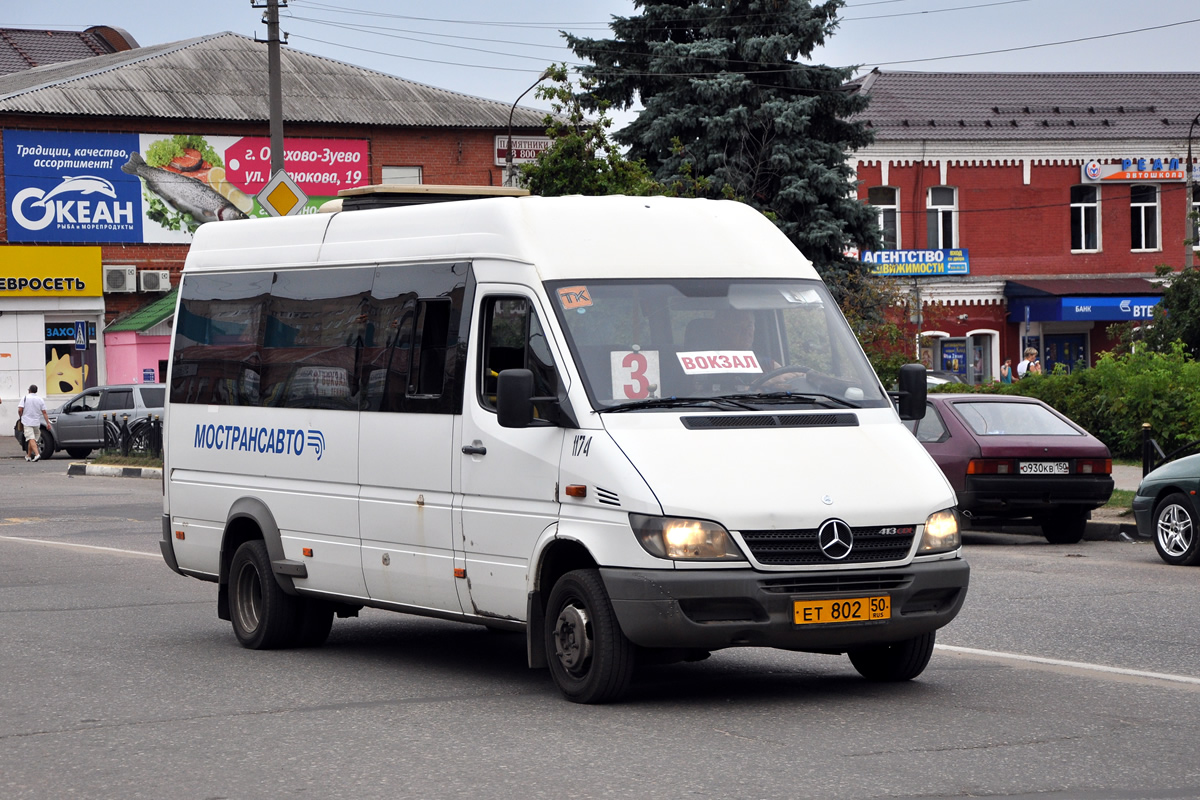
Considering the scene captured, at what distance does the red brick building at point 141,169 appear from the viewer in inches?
1854

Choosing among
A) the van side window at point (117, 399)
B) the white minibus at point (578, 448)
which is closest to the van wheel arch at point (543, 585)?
the white minibus at point (578, 448)

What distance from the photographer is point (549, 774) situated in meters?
6.41

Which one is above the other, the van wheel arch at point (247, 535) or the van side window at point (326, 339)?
the van side window at point (326, 339)

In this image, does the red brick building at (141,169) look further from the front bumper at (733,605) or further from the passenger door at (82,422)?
the front bumper at (733,605)

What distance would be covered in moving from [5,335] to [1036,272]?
30448 millimetres

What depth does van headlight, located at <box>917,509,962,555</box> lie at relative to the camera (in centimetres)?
786

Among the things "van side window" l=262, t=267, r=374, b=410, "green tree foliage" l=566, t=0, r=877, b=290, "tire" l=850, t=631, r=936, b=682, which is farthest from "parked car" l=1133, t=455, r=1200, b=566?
"green tree foliage" l=566, t=0, r=877, b=290

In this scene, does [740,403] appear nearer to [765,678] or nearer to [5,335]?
[765,678]

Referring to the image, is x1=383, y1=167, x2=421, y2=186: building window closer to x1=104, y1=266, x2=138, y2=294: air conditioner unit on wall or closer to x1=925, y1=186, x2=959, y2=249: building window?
x1=104, y1=266, x2=138, y2=294: air conditioner unit on wall

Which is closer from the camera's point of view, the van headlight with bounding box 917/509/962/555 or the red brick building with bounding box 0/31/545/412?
the van headlight with bounding box 917/509/962/555

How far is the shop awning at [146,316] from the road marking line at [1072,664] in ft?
131

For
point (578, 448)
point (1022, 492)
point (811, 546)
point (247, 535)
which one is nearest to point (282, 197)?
point (1022, 492)

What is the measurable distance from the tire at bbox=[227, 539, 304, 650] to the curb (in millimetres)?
21431

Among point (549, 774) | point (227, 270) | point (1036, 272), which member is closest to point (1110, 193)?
point (1036, 272)
